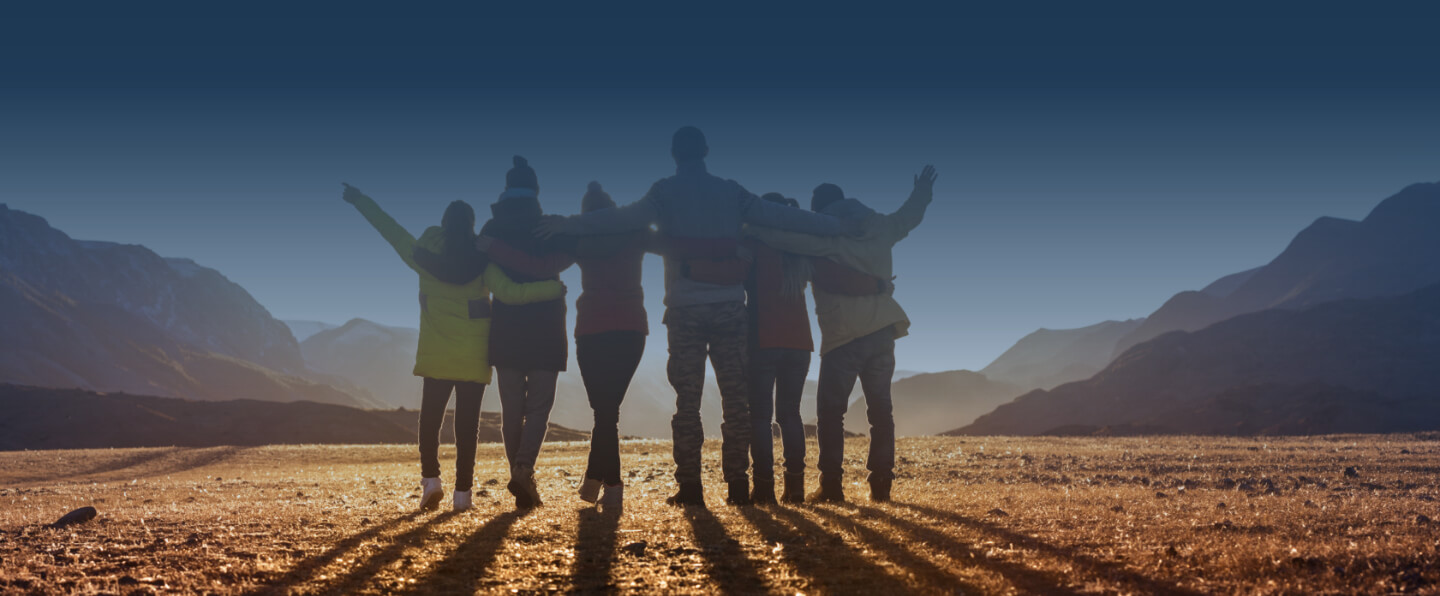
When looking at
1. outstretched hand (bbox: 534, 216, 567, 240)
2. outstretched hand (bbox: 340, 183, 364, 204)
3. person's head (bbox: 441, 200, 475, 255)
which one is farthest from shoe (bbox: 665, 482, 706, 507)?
outstretched hand (bbox: 340, 183, 364, 204)

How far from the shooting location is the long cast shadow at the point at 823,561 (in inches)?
108

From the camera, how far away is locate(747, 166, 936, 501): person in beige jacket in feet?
21.4

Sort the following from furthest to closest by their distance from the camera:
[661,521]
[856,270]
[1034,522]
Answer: [856,270] → [661,521] → [1034,522]

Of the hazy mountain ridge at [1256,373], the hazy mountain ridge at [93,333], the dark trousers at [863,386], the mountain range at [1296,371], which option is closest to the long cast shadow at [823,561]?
the dark trousers at [863,386]

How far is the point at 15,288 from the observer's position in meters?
139

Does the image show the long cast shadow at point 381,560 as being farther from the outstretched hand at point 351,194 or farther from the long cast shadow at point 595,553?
the outstretched hand at point 351,194

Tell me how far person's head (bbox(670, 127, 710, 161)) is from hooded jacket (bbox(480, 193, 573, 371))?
1.21 metres

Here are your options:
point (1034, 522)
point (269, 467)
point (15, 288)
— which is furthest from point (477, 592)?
point (15, 288)

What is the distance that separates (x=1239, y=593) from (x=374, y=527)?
4104mm

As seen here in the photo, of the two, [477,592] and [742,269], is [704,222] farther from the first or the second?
[477,592]

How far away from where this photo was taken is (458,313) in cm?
621

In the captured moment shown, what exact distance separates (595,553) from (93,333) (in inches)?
7196

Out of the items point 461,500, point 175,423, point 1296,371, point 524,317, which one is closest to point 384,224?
point 524,317

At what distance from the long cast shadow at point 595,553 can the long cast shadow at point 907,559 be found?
1051mm
